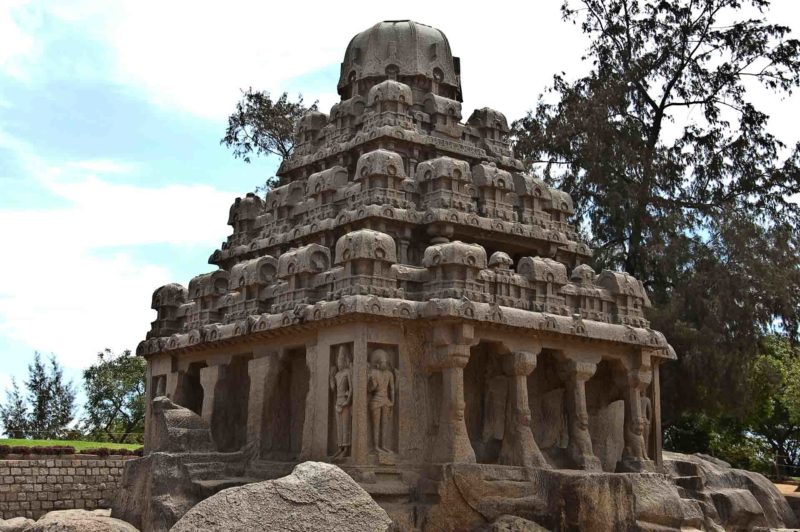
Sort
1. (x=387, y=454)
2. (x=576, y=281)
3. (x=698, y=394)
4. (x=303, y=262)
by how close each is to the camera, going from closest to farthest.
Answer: (x=387, y=454) → (x=303, y=262) → (x=576, y=281) → (x=698, y=394)

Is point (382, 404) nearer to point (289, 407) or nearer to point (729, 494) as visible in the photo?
point (289, 407)

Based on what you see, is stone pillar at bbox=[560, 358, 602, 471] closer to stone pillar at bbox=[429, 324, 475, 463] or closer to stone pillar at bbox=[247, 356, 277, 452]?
stone pillar at bbox=[429, 324, 475, 463]

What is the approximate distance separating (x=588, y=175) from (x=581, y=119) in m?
1.84

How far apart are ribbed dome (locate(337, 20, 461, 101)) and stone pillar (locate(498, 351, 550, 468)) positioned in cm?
720

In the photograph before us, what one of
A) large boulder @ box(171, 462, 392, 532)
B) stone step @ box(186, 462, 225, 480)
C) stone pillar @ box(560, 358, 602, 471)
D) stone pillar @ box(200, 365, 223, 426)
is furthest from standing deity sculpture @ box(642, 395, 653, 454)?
large boulder @ box(171, 462, 392, 532)

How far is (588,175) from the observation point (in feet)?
102

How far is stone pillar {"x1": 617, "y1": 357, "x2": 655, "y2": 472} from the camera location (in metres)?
18.6

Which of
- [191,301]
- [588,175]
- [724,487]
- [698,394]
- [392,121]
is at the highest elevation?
[588,175]

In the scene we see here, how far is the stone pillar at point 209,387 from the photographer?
18.7 m

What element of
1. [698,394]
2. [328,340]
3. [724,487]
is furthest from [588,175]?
[328,340]

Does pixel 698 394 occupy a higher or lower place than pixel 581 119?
lower

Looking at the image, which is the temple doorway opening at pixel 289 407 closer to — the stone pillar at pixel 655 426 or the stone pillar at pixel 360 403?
the stone pillar at pixel 360 403

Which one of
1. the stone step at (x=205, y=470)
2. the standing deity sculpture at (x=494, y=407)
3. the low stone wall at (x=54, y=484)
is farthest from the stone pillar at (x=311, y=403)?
the low stone wall at (x=54, y=484)

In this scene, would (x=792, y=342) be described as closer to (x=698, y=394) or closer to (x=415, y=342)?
(x=698, y=394)
